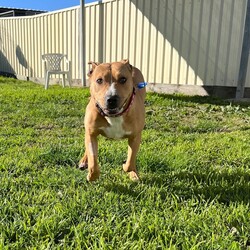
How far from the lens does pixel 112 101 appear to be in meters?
2.27

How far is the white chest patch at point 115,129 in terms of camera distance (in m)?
2.55

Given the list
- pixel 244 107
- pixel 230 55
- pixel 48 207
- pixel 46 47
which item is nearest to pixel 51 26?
pixel 46 47

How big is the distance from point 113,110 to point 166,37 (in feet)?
19.1

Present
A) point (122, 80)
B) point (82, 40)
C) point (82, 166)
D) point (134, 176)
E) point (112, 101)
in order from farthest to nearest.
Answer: point (82, 40), point (82, 166), point (134, 176), point (122, 80), point (112, 101)

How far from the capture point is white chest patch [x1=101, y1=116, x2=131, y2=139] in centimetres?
A: 255

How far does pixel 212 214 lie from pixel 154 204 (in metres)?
0.38

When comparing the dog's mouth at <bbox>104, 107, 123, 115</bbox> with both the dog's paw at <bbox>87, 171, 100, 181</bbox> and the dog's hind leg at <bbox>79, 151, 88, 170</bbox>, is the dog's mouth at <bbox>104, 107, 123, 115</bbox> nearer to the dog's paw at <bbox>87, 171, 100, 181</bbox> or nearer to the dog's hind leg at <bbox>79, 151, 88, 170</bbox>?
the dog's paw at <bbox>87, 171, 100, 181</bbox>

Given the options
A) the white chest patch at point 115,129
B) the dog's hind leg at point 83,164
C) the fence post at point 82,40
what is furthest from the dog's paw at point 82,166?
the fence post at point 82,40

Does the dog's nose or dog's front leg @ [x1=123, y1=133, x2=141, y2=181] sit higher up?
the dog's nose

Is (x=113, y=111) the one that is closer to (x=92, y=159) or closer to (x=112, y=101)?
(x=112, y=101)

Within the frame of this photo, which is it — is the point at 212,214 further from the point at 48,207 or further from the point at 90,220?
the point at 48,207

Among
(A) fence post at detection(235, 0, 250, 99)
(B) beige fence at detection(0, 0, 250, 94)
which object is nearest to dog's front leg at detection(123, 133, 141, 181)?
(A) fence post at detection(235, 0, 250, 99)

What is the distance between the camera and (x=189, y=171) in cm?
291

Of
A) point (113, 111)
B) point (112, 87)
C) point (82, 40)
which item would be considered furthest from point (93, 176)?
point (82, 40)
